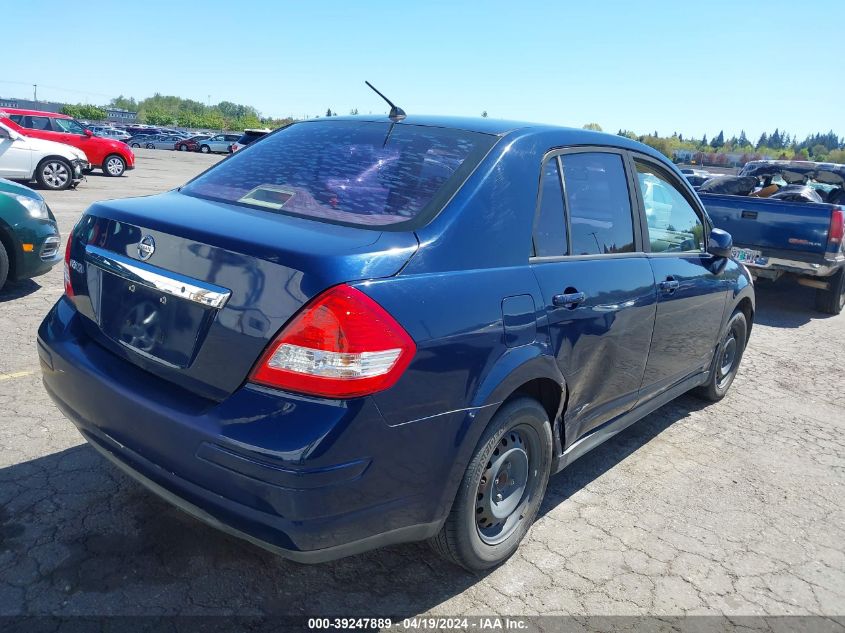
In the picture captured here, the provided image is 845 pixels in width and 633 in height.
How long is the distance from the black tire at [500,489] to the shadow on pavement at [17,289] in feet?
17.1

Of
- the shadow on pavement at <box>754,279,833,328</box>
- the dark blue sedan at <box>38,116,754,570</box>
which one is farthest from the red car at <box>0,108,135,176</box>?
the dark blue sedan at <box>38,116,754,570</box>

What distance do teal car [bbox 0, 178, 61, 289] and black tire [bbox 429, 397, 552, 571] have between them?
5050mm

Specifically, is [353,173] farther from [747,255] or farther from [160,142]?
[160,142]

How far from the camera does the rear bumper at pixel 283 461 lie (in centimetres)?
200

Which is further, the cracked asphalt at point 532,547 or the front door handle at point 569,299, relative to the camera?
the front door handle at point 569,299

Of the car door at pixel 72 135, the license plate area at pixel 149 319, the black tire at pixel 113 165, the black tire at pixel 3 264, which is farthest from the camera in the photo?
the black tire at pixel 113 165

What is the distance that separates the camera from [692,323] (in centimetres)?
405

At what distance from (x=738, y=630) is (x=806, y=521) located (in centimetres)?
122

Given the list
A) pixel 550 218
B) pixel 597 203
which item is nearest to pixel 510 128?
pixel 550 218

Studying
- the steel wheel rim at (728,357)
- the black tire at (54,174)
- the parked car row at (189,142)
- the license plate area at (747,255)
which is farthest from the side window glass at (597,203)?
the parked car row at (189,142)

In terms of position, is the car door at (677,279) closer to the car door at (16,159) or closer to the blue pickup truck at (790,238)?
the blue pickup truck at (790,238)

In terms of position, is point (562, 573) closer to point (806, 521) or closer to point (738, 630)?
point (738, 630)

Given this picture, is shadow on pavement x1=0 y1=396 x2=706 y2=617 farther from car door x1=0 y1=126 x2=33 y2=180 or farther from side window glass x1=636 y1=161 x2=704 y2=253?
car door x1=0 y1=126 x2=33 y2=180

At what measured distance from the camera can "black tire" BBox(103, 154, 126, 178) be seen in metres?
20.5
